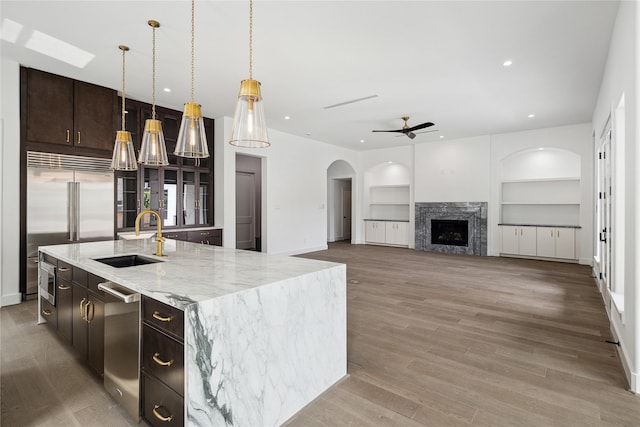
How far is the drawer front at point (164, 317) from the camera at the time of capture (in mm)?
1508

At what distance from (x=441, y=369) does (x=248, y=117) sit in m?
2.32

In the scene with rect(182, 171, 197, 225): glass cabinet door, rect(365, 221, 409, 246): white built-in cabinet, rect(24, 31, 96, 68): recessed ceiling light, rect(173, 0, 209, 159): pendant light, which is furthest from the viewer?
rect(365, 221, 409, 246): white built-in cabinet

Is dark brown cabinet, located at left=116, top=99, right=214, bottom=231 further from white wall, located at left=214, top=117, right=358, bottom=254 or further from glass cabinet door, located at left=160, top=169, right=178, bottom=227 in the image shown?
white wall, located at left=214, top=117, right=358, bottom=254

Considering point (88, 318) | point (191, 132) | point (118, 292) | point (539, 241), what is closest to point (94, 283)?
point (88, 318)

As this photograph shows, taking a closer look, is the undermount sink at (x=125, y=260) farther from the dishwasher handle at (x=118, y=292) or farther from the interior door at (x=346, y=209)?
the interior door at (x=346, y=209)

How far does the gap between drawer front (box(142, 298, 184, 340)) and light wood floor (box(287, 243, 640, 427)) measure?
92 cm

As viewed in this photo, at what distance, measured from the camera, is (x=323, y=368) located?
2.16m

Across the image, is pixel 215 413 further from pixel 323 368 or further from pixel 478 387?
pixel 478 387

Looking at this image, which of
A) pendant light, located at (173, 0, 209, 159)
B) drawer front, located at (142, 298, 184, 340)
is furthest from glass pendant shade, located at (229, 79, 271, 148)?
drawer front, located at (142, 298, 184, 340)

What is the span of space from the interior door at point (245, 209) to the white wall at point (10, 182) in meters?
4.90

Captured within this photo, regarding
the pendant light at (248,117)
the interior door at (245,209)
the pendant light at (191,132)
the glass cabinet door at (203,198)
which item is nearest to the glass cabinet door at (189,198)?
the glass cabinet door at (203,198)

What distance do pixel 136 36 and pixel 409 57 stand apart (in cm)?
304

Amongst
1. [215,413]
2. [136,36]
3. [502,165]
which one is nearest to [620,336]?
[215,413]

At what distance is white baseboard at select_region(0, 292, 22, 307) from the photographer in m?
4.05
